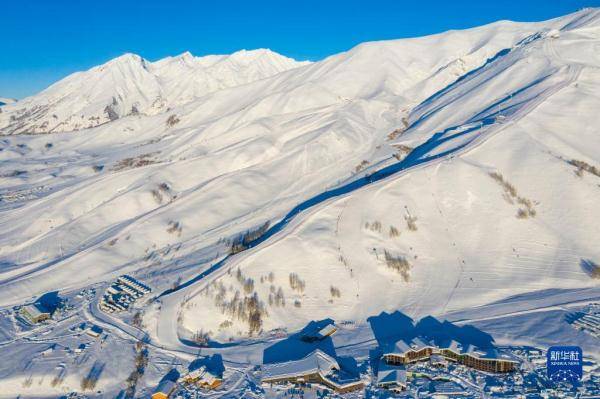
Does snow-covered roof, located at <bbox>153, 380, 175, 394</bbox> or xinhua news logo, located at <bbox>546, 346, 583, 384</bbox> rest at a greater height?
snow-covered roof, located at <bbox>153, 380, 175, 394</bbox>

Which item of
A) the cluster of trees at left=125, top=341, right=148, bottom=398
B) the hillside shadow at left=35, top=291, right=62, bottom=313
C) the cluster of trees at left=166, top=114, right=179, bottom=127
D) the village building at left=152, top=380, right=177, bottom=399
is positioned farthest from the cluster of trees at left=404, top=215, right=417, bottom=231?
the cluster of trees at left=166, top=114, right=179, bottom=127

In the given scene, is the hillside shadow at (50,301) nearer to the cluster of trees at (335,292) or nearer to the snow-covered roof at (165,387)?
the snow-covered roof at (165,387)

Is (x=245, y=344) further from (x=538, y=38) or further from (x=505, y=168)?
(x=538, y=38)

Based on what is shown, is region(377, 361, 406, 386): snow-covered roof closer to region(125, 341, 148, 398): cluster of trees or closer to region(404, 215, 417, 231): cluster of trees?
region(125, 341, 148, 398): cluster of trees

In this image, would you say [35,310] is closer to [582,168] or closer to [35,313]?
[35,313]

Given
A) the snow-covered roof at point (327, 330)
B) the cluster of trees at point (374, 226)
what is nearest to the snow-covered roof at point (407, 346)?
the snow-covered roof at point (327, 330)

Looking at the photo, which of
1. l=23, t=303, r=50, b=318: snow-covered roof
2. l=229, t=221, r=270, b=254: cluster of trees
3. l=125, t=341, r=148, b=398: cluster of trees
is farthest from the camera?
l=229, t=221, r=270, b=254: cluster of trees

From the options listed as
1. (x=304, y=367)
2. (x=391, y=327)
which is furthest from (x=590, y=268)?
(x=304, y=367)
